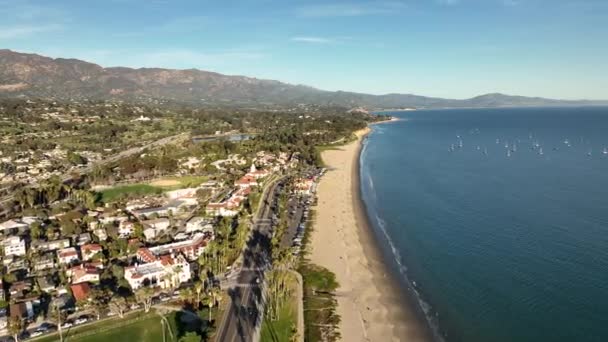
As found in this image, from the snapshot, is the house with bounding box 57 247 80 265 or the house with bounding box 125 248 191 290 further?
the house with bounding box 57 247 80 265

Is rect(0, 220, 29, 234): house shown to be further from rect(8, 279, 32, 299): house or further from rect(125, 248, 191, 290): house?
rect(125, 248, 191, 290): house

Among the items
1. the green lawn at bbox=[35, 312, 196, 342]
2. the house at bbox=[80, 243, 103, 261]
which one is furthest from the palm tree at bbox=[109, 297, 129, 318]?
the house at bbox=[80, 243, 103, 261]

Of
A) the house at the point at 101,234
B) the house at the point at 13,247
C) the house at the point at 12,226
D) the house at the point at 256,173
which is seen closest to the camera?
the house at the point at 13,247

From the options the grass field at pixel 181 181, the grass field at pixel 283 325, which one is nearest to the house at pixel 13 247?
the grass field at pixel 181 181

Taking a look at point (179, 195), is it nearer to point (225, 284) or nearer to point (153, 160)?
point (153, 160)

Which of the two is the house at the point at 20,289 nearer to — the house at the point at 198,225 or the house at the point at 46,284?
the house at the point at 46,284

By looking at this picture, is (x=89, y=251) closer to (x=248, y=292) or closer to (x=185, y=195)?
(x=248, y=292)
